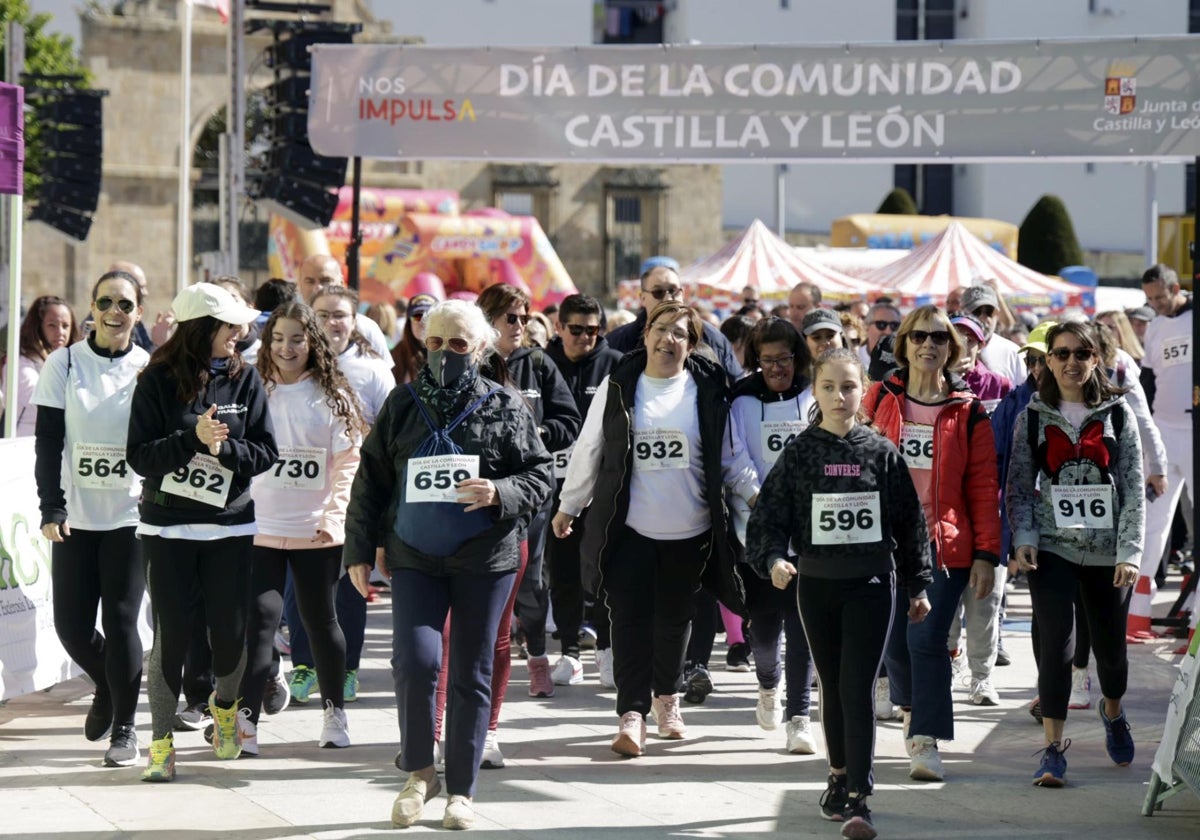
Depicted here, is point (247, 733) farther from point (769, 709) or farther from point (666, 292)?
point (666, 292)

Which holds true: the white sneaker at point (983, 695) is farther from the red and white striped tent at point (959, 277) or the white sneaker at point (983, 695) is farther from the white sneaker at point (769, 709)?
the red and white striped tent at point (959, 277)

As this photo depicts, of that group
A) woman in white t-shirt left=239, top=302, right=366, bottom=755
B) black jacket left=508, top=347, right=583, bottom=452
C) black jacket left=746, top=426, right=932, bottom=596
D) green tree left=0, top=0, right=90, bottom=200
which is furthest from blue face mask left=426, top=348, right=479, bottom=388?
green tree left=0, top=0, right=90, bottom=200

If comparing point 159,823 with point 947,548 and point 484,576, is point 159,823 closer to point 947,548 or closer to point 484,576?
point 484,576

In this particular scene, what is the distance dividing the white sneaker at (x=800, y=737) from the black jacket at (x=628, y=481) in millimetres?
517

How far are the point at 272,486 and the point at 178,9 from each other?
38.9 m

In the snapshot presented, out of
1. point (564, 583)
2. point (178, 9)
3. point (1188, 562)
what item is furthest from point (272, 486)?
point (178, 9)

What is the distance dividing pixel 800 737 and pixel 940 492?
4.15ft

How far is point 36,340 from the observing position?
9914 millimetres

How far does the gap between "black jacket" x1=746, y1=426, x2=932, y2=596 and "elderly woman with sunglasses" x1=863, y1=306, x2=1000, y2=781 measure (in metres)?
0.59

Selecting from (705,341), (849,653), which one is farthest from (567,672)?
(849,653)

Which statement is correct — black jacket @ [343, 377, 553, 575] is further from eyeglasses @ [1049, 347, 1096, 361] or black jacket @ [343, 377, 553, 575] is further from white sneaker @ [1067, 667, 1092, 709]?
white sneaker @ [1067, 667, 1092, 709]

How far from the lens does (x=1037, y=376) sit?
25.1 feet

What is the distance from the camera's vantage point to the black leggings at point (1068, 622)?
7.12m

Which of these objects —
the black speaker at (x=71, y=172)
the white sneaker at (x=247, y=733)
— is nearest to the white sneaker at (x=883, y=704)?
the white sneaker at (x=247, y=733)
